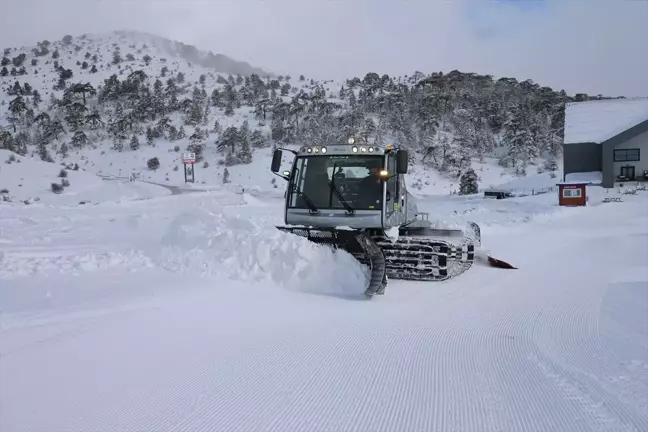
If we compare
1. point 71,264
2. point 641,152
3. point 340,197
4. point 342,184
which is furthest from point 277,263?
point 641,152

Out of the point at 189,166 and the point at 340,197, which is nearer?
the point at 340,197

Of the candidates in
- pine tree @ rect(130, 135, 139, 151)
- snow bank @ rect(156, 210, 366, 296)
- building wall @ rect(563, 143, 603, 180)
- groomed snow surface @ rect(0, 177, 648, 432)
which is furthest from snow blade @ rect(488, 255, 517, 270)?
pine tree @ rect(130, 135, 139, 151)

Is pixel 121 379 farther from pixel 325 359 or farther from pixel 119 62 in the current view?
pixel 119 62

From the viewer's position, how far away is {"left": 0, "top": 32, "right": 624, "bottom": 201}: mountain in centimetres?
5569

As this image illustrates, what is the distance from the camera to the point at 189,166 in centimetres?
5169

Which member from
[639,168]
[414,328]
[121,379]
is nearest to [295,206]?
[414,328]

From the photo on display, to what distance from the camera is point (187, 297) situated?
6.94 m

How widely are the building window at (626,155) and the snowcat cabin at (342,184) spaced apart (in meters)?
36.6

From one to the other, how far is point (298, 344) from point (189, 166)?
158ft

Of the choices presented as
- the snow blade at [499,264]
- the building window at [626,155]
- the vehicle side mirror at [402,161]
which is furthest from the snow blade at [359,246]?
the building window at [626,155]

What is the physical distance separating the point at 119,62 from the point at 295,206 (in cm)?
9513

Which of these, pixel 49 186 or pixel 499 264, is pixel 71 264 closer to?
pixel 499 264

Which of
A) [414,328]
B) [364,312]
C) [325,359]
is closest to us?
[325,359]

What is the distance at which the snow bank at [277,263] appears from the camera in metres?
7.95
